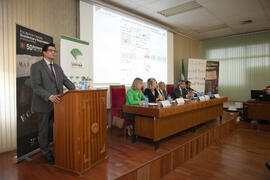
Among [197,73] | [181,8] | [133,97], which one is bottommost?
[133,97]

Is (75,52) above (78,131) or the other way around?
above

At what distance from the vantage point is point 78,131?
5.99 feet

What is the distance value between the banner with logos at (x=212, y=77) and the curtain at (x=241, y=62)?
653mm

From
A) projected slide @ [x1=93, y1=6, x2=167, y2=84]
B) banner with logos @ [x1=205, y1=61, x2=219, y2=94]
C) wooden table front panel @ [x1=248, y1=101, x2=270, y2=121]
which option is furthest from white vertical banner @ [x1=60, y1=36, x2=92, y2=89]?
banner with logos @ [x1=205, y1=61, x2=219, y2=94]

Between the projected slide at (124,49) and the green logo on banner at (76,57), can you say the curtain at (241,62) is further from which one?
the green logo on banner at (76,57)

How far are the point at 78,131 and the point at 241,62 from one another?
6.71m

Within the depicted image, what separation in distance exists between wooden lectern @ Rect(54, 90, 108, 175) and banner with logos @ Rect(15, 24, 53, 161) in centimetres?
60

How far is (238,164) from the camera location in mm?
2725

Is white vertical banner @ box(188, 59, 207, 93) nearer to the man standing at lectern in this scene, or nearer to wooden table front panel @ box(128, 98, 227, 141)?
wooden table front panel @ box(128, 98, 227, 141)

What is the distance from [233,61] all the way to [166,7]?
3.98 m

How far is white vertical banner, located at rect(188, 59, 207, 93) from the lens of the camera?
20.0 ft

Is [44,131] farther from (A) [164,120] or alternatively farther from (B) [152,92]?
(B) [152,92]

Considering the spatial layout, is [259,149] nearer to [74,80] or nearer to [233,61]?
[74,80]

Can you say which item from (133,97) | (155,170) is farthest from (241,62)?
(155,170)
